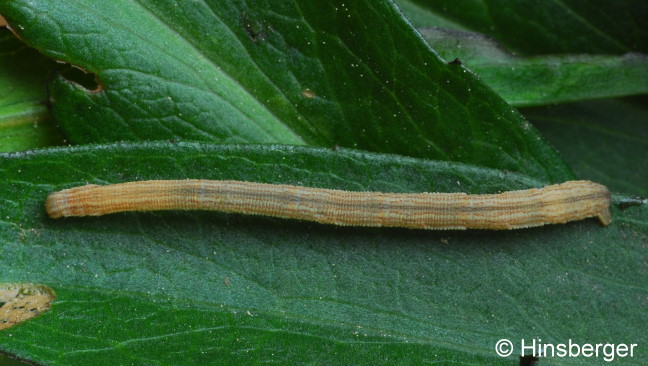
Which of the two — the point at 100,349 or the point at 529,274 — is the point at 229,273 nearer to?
the point at 100,349

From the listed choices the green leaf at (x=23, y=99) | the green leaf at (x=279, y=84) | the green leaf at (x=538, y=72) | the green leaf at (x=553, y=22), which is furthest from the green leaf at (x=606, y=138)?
the green leaf at (x=23, y=99)

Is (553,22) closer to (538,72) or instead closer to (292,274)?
(538,72)

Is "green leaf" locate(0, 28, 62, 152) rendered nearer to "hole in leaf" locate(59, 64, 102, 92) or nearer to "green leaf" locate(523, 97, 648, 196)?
"hole in leaf" locate(59, 64, 102, 92)

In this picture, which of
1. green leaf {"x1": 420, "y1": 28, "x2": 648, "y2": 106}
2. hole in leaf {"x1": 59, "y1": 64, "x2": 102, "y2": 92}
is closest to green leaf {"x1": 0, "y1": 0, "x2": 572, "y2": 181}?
hole in leaf {"x1": 59, "y1": 64, "x2": 102, "y2": 92}

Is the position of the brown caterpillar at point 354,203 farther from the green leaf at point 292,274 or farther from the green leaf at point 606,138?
the green leaf at point 606,138

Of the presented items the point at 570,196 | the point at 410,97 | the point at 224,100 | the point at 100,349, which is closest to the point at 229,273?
the point at 100,349

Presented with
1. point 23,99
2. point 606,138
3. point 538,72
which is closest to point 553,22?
point 538,72

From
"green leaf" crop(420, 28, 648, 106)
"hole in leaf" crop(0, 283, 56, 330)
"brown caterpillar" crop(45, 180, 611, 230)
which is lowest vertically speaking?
"hole in leaf" crop(0, 283, 56, 330)
